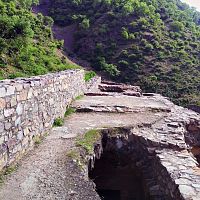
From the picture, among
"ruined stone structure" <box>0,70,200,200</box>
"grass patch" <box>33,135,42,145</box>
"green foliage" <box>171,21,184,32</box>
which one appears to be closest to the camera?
"ruined stone structure" <box>0,70,200,200</box>

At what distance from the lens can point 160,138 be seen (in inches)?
255

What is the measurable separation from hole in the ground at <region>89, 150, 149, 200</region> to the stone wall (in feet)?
4.61

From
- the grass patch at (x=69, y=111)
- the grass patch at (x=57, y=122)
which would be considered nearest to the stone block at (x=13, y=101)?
the grass patch at (x=57, y=122)

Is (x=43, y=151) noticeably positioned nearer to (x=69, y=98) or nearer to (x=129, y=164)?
(x=129, y=164)

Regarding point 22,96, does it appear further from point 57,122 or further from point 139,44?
point 139,44

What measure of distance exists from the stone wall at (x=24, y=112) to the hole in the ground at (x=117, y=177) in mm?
1405

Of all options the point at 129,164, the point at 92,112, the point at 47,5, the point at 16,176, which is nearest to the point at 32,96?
the point at 16,176

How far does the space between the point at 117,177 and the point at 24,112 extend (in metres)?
3.00

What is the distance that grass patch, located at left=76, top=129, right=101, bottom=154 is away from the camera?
553 centimetres

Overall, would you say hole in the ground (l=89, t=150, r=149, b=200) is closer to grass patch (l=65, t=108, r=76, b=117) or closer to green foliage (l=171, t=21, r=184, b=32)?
grass patch (l=65, t=108, r=76, b=117)

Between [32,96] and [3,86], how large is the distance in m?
1.08

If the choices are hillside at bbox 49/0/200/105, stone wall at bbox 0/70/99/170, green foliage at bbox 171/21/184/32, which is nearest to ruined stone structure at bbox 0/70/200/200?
stone wall at bbox 0/70/99/170

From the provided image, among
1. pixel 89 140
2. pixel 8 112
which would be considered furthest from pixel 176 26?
pixel 8 112

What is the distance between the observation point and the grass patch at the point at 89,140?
218 inches
